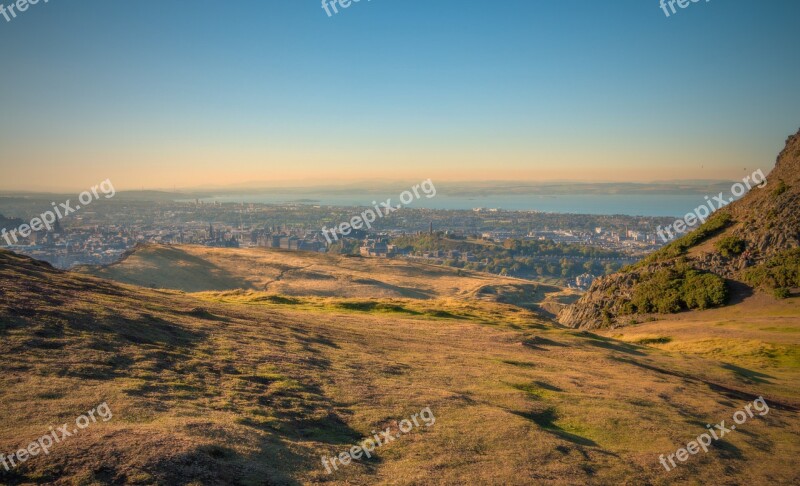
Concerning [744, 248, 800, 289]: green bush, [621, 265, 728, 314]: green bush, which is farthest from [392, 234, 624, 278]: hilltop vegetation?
[744, 248, 800, 289]: green bush

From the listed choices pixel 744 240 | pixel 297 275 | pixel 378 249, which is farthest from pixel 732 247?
pixel 378 249

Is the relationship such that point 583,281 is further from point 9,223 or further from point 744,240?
point 9,223

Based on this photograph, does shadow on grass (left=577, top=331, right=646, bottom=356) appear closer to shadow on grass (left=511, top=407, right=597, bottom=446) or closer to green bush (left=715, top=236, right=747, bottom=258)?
shadow on grass (left=511, top=407, right=597, bottom=446)

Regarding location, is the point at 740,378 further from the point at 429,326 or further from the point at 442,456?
the point at 442,456

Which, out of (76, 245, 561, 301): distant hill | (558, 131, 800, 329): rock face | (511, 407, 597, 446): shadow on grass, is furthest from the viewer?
(76, 245, 561, 301): distant hill

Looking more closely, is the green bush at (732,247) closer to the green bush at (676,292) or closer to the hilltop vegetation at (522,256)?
the green bush at (676,292)
